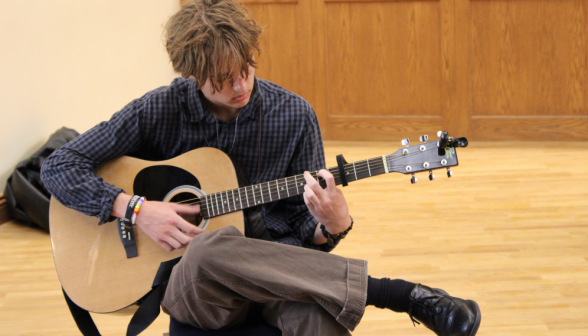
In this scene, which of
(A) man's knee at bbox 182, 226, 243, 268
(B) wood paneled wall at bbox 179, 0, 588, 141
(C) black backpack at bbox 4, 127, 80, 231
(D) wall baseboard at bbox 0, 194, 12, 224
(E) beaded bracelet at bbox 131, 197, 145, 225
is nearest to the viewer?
(A) man's knee at bbox 182, 226, 243, 268

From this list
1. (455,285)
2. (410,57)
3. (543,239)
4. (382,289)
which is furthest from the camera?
(410,57)

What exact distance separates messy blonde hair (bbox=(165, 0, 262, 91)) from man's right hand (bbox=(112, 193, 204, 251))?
32 centimetres

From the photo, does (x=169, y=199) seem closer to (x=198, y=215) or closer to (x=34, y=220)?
(x=198, y=215)

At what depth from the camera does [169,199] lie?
1495 mm

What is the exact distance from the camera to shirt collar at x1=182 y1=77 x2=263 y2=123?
4.96ft

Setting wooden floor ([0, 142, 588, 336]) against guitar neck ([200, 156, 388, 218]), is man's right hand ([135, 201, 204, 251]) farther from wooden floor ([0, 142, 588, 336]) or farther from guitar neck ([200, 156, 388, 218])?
wooden floor ([0, 142, 588, 336])

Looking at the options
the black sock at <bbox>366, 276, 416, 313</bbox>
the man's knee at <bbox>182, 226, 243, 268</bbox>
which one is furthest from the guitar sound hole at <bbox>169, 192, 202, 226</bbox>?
the black sock at <bbox>366, 276, 416, 313</bbox>

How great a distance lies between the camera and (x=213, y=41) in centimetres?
132

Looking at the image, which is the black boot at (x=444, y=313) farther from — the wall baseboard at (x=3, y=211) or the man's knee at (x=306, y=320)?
the wall baseboard at (x=3, y=211)

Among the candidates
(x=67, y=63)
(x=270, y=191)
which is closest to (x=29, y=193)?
(x=67, y=63)

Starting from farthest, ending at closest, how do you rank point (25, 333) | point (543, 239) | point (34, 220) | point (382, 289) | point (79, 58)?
point (79, 58), point (34, 220), point (543, 239), point (25, 333), point (382, 289)

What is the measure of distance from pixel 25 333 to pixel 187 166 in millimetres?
869

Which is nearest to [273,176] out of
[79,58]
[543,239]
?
[543,239]

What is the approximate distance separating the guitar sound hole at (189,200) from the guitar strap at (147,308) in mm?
120
